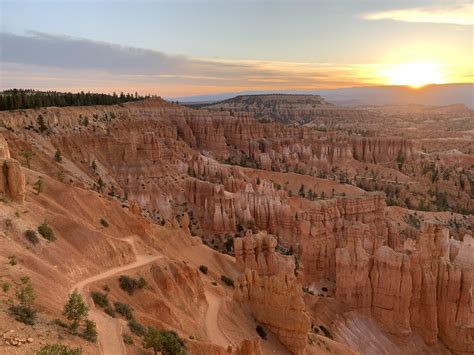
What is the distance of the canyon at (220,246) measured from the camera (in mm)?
19094

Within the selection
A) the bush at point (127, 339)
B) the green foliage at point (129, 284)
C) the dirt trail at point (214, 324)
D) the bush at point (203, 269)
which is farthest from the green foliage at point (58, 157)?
the bush at point (127, 339)

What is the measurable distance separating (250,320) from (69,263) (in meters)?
10.2

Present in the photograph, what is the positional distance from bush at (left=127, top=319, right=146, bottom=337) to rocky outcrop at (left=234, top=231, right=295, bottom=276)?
17144mm

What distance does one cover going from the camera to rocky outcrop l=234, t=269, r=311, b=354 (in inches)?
900

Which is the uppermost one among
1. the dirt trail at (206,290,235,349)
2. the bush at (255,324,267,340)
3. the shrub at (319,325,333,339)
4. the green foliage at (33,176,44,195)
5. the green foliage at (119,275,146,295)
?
the green foliage at (33,176,44,195)

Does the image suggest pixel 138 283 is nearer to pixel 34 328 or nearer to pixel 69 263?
pixel 69 263

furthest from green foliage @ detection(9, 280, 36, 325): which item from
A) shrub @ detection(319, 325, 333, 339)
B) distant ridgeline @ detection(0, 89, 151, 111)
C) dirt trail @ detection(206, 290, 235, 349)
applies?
distant ridgeline @ detection(0, 89, 151, 111)

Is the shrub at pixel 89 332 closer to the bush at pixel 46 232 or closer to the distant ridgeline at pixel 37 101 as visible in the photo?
the bush at pixel 46 232

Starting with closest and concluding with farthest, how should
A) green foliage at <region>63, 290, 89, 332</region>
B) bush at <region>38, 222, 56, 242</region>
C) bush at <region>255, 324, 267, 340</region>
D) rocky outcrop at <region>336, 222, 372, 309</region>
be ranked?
green foliage at <region>63, 290, 89, 332</region> < bush at <region>38, 222, 56, 242</region> < bush at <region>255, 324, 267, 340</region> < rocky outcrop at <region>336, 222, 372, 309</region>

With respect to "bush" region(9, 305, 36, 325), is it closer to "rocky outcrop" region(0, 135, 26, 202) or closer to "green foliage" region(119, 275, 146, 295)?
"green foliage" region(119, 275, 146, 295)

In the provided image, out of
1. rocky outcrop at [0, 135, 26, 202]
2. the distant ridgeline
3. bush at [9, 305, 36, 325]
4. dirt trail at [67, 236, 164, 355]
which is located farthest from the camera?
the distant ridgeline

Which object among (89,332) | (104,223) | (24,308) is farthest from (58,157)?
(24,308)

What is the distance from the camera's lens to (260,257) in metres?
34.4

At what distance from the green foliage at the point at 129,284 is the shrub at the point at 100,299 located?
1.93 meters
